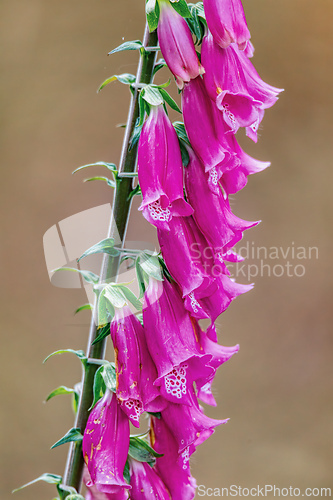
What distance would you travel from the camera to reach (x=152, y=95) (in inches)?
18.8

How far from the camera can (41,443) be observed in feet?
4.90

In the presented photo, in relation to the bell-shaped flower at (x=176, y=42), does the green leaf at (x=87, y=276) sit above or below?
below

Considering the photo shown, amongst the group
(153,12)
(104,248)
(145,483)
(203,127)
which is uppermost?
(153,12)

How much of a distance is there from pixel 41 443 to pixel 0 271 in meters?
0.49

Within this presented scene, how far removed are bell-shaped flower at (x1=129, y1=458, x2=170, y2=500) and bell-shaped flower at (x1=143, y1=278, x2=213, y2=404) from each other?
0.11 meters

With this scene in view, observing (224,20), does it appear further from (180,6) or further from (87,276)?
(87,276)

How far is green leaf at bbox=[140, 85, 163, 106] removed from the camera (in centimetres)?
47

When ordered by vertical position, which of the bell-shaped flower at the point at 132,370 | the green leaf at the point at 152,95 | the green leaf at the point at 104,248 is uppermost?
the green leaf at the point at 152,95

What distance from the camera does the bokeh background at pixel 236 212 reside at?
4.35ft

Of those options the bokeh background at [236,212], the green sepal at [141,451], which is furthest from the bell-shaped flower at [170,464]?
the bokeh background at [236,212]
